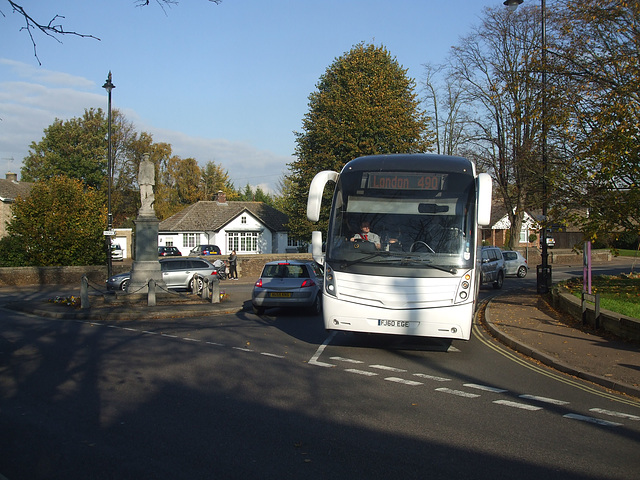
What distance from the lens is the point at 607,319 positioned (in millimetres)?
12055

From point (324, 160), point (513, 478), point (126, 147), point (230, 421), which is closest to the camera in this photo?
point (513, 478)

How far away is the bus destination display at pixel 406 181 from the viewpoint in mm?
10211

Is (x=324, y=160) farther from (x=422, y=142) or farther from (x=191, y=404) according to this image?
(x=191, y=404)

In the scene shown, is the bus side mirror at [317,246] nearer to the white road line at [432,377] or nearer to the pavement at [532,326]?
the white road line at [432,377]

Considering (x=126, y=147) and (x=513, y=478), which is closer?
(x=513, y=478)

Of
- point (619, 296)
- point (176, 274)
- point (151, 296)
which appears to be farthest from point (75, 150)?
point (619, 296)

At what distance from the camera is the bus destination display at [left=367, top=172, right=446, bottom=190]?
10.2m

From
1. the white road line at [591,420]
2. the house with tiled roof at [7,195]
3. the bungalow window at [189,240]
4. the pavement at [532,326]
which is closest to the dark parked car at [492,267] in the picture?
the pavement at [532,326]

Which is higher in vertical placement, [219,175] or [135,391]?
[219,175]

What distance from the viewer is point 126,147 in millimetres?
71062

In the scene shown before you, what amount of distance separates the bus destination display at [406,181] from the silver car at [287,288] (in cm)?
693

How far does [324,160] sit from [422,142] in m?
7.25

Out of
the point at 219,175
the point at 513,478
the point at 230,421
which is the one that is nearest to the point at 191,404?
the point at 230,421

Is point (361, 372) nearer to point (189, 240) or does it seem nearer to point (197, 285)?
point (197, 285)
